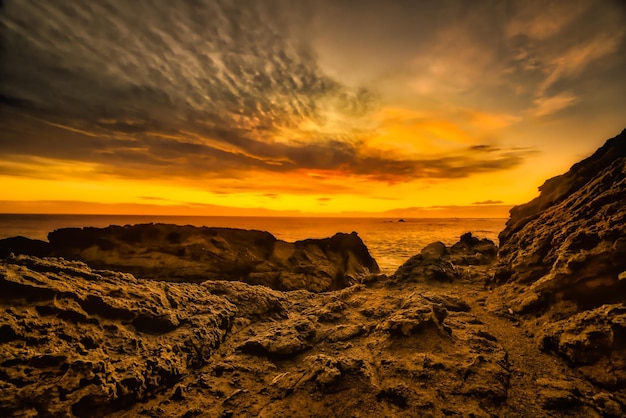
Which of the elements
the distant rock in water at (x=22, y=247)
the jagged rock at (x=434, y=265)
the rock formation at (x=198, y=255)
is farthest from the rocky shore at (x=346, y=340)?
the distant rock in water at (x=22, y=247)

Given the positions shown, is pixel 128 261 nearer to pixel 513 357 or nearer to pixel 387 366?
pixel 387 366

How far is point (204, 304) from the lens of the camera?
6.81m

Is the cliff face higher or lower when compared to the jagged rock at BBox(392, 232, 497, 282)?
lower

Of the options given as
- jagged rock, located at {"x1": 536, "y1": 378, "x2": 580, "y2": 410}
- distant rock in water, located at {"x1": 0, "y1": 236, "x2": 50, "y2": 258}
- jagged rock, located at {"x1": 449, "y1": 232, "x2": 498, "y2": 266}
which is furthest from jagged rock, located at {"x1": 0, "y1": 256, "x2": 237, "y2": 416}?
jagged rock, located at {"x1": 449, "y1": 232, "x2": 498, "y2": 266}

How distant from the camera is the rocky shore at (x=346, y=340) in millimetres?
A: 4047

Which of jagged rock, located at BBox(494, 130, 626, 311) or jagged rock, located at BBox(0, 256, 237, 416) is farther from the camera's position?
jagged rock, located at BBox(494, 130, 626, 311)

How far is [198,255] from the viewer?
12.2m

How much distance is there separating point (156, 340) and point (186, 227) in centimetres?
906

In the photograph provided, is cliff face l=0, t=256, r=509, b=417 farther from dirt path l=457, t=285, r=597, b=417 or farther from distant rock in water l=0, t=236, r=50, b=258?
distant rock in water l=0, t=236, r=50, b=258

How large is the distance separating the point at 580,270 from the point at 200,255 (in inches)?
472

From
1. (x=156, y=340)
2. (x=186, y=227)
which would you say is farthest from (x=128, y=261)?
(x=156, y=340)

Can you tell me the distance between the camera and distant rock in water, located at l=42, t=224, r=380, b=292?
11578 millimetres

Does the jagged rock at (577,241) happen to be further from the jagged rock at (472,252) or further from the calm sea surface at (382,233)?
the calm sea surface at (382,233)

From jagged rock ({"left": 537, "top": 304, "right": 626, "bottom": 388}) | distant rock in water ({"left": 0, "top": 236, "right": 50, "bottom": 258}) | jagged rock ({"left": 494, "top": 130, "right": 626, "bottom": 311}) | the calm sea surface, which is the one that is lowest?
the calm sea surface
